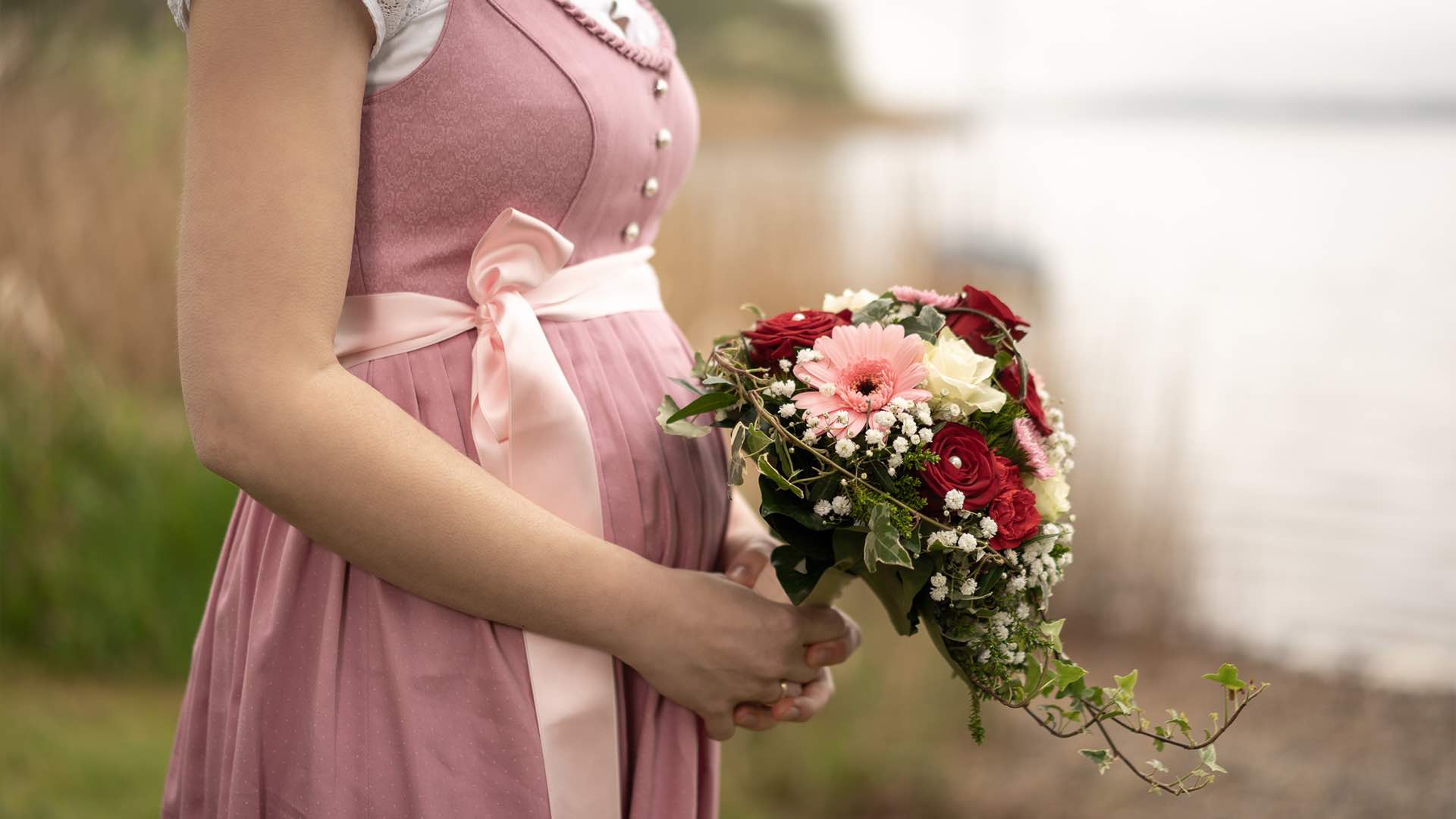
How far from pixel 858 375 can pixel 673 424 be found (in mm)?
159

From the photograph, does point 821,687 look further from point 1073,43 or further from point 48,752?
point 1073,43

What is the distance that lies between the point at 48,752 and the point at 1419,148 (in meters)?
4.09

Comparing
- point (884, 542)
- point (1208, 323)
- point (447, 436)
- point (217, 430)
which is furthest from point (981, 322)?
point (1208, 323)

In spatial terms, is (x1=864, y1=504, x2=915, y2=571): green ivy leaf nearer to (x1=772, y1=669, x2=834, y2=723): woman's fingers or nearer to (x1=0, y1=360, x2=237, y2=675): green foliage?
(x1=772, y1=669, x2=834, y2=723): woman's fingers

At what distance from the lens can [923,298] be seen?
3.25 feet

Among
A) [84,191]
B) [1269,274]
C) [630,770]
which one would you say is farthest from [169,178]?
[1269,274]

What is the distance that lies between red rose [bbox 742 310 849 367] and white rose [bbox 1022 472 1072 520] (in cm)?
22

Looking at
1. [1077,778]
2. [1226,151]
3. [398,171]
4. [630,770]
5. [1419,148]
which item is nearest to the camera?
[398,171]

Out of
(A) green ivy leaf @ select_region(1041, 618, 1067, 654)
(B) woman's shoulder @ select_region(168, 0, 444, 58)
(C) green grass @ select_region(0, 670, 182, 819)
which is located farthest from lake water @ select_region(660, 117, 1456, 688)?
(B) woman's shoulder @ select_region(168, 0, 444, 58)

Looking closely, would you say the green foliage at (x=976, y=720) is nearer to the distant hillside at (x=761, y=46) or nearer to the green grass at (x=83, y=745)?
the green grass at (x=83, y=745)

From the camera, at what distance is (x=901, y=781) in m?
2.66

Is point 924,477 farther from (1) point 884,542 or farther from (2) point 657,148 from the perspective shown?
(2) point 657,148

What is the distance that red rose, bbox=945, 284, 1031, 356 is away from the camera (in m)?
0.95

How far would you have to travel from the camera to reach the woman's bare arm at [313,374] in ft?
2.27
